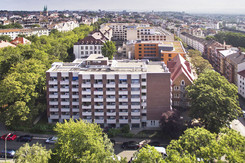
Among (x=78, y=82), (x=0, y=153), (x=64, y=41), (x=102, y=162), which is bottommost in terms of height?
(x=0, y=153)

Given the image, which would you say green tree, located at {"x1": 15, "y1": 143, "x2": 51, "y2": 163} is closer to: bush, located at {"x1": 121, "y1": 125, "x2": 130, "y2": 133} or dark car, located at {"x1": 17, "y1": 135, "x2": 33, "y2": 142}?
dark car, located at {"x1": 17, "y1": 135, "x2": 33, "y2": 142}

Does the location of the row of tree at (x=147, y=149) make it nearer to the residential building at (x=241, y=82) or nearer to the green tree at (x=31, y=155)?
the green tree at (x=31, y=155)

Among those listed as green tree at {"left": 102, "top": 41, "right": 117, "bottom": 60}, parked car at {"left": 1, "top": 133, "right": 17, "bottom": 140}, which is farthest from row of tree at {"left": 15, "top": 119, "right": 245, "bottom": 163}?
green tree at {"left": 102, "top": 41, "right": 117, "bottom": 60}

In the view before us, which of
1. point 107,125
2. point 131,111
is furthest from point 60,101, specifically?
point 131,111

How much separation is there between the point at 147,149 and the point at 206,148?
624 centimetres

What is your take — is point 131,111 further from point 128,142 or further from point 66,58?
point 66,58

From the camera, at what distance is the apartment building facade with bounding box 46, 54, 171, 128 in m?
46.8

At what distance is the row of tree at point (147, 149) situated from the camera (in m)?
24.6

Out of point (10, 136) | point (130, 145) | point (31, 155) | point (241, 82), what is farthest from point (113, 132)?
point (241, 82)

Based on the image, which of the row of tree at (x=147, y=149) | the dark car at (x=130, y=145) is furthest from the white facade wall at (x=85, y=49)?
the row of tree at (x=147, y=149)

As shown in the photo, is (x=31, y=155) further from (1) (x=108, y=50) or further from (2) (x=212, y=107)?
(1) (x=108, y=50)

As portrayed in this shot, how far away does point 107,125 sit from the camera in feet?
160

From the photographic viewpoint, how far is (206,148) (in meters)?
25.1

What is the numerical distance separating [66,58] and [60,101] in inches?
1984
